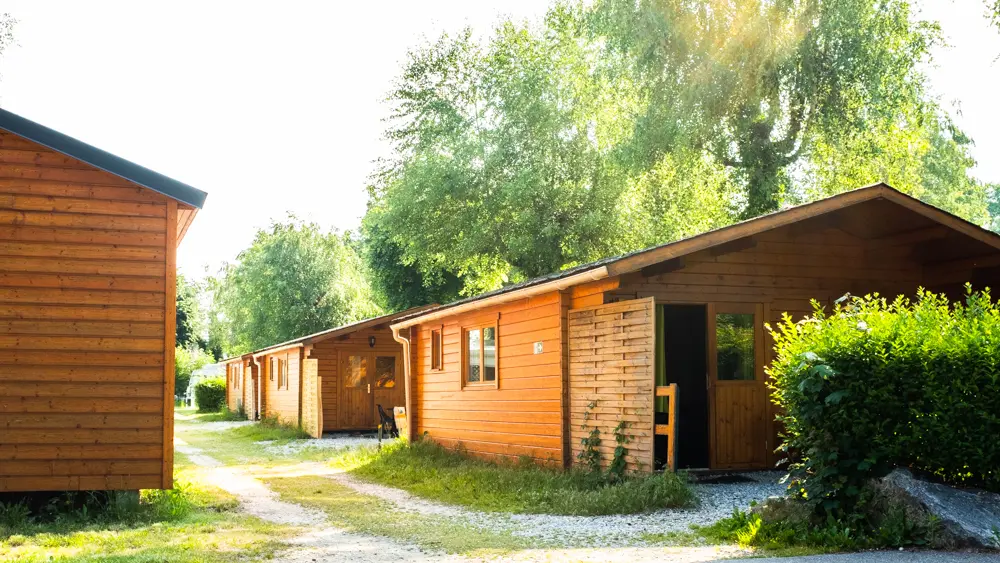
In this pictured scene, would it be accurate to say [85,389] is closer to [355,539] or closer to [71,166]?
[71,166]

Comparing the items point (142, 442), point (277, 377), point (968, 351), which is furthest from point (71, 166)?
point (277, 377)

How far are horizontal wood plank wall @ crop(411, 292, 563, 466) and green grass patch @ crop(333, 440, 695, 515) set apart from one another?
37cm

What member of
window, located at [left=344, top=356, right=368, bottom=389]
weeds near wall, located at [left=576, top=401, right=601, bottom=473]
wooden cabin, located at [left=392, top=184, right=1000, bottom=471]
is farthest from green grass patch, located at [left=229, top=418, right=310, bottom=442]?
weeds near wall, located at [left=576, top=401, right=601, bottom=473]

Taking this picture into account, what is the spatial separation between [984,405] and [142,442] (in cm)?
847

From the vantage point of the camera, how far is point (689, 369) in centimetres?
1492

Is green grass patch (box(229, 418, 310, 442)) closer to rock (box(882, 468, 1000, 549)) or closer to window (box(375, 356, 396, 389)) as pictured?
window (box(375, 356, 396, 389))

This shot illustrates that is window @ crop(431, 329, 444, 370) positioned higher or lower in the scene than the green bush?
higher

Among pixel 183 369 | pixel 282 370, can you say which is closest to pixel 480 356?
pixel 282 370

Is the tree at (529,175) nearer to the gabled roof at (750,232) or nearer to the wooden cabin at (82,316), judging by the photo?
the gabled roof at (750,232)

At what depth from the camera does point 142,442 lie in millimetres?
10984

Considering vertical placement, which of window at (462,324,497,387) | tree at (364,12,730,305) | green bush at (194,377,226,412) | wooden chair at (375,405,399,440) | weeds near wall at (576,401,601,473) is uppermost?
tree at (364,12,730,305)

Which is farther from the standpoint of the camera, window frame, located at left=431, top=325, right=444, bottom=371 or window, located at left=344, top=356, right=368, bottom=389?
window, located at left=344, top=356, right=368, bottom=389

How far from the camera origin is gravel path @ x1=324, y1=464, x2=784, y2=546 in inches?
364

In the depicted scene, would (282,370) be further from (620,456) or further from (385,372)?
(620,456)
